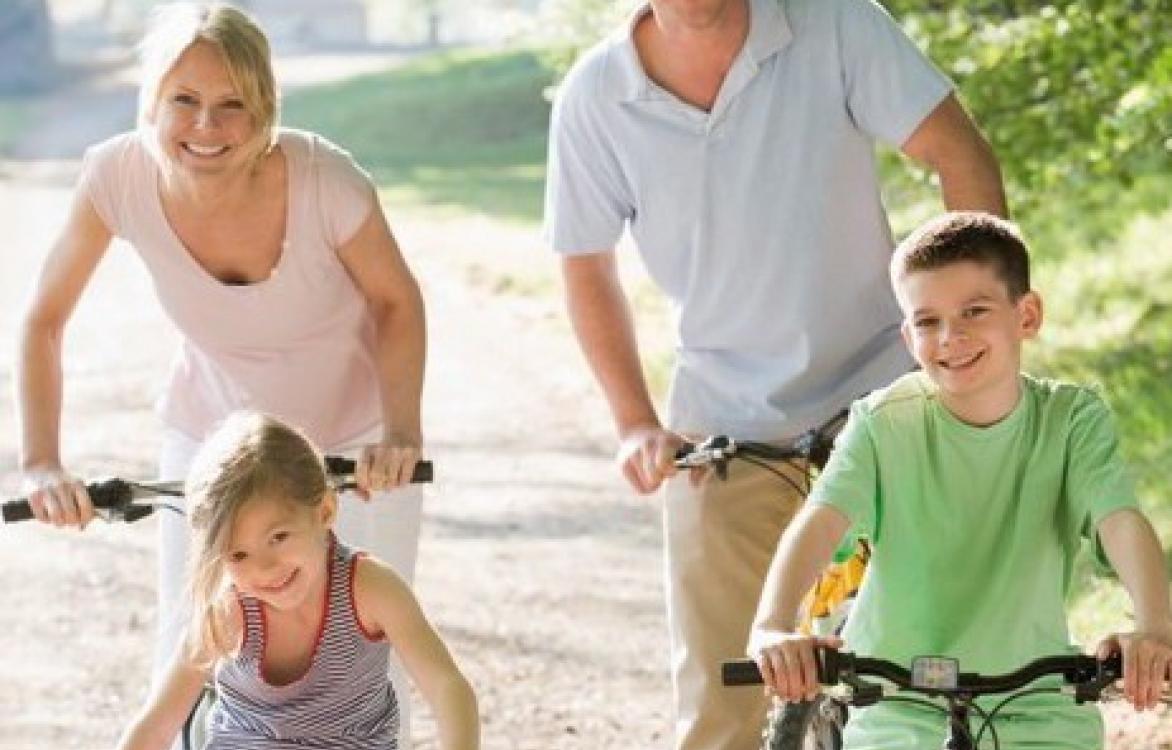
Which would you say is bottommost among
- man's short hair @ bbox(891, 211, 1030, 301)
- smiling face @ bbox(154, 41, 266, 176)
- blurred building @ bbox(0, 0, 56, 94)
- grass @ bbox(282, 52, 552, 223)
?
man's short hair @ bbox(891, 211, 1030, 301)

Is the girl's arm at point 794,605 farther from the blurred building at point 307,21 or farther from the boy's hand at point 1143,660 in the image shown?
the blurred building at point 307,21

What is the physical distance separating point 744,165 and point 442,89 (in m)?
40.9

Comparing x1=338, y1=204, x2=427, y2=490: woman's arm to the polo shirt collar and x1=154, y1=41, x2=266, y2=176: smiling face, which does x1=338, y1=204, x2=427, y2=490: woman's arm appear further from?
the polo shirt collar

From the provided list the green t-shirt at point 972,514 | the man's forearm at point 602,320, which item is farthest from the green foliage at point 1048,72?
the green t-shirt at point 972,514

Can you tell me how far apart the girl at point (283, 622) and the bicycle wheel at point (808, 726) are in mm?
810

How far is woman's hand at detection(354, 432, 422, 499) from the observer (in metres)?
5.83

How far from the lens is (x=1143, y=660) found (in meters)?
4.54

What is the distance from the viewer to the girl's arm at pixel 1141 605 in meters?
4.55

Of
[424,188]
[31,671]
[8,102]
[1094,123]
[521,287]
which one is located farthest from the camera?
[8,102]

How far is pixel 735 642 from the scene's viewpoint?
622cm

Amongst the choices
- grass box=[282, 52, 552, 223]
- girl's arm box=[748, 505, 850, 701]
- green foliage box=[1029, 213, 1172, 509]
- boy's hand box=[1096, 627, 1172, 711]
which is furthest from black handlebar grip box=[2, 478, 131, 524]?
grass box=[282, 52, 552, 223]

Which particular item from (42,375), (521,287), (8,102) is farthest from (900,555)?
(8,102)

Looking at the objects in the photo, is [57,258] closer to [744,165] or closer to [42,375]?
[42,375]

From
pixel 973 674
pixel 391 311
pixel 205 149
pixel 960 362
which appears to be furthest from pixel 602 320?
pixel 973 674
